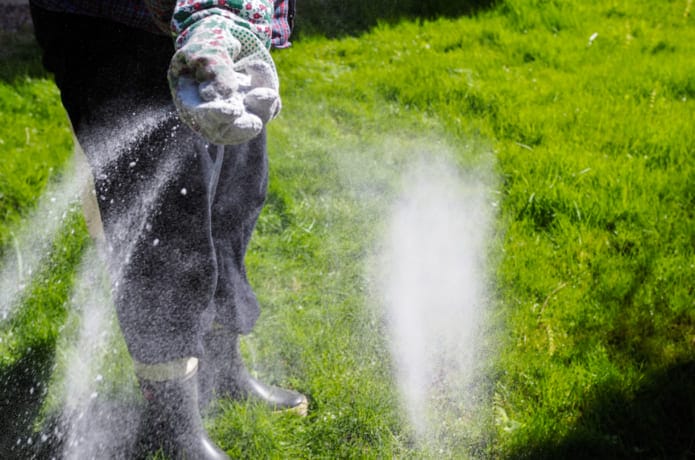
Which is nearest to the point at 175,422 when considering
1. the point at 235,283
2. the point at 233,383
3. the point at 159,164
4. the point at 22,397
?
the point at 233,383

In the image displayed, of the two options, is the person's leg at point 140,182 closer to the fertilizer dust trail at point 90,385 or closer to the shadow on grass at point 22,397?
the fertilizer dust trail at point 90,385

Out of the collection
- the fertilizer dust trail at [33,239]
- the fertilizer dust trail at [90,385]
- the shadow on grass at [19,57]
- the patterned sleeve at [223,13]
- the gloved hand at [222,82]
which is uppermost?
the patterned sleeve at [223,13]

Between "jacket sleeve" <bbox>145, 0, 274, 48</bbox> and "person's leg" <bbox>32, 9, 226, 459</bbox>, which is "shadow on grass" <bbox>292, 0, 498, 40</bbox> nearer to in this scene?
"person's leg" <bbox>32, 9, 226, 459</bbox>

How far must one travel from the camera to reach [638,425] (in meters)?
2.05

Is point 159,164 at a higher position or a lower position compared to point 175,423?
higher

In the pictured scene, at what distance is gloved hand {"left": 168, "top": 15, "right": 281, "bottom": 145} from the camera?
1.14 m

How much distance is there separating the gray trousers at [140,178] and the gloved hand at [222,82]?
37cm

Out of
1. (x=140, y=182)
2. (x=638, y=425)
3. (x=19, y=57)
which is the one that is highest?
(x=140, y=182)

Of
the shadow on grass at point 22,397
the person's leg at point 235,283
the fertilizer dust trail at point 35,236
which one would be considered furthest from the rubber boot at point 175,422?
the fertilizer dust trail at point 35,236

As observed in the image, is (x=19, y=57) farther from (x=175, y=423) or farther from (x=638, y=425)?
(x=638, y=425)

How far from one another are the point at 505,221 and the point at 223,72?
2127 mm

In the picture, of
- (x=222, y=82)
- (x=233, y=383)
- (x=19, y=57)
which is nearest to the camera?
(x=222, y=82)

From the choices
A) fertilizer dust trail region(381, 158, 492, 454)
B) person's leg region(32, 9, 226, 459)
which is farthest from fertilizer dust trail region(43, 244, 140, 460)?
fertilizer dust trail region(381, 158, 492, 454)

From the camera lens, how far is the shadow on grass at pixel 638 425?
1981 millimetres
